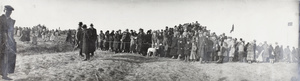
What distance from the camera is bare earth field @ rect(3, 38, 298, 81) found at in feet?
17.3

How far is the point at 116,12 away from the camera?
6133 mm

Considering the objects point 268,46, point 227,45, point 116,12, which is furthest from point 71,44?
point 268,46

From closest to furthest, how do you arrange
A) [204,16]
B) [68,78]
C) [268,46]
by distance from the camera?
[68,78], [204,16], [268,46]

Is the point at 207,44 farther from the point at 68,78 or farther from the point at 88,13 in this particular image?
the point at 68,78

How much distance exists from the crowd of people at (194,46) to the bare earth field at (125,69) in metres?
0.30

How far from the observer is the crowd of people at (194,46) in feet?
22.3

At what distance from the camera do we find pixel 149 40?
7.38 m

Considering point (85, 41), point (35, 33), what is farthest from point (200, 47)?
point (35, 33)

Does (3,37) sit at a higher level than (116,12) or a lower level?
lower

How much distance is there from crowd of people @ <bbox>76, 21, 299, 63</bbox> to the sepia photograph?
0.08 ft

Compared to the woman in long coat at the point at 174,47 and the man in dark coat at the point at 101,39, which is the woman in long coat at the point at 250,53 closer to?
the woman in long coat at the point at 174,47

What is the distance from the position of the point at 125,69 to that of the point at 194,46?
2105 millimetres

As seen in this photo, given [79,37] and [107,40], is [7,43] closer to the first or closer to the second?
[79,37]

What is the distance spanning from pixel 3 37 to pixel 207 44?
14.7 feet
